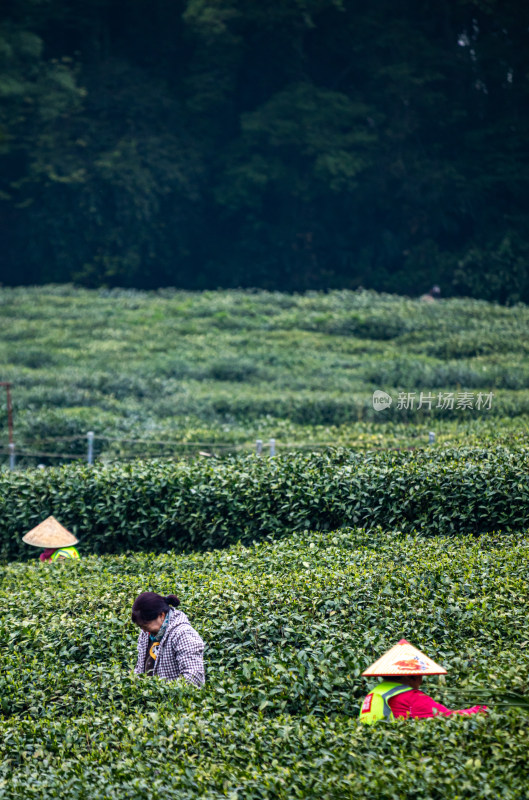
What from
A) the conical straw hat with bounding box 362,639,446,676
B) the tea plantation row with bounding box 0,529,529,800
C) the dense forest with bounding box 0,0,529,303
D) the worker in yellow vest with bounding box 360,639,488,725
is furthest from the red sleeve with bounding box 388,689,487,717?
the dense forest with bounding box 0,0,529,303

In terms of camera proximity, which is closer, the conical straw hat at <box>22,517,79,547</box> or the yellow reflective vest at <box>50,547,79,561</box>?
the conical straw hat at <box>22,517,79,547</box>

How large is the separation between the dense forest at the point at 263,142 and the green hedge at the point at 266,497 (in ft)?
118

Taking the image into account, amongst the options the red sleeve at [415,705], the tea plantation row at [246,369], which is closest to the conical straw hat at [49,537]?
the tea plantation row at [246,369]

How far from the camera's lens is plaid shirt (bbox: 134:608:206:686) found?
5961 millimetres

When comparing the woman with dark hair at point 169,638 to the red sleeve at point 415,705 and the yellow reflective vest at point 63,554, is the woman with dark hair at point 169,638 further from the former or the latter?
the yellow reflective vest at point 63,554

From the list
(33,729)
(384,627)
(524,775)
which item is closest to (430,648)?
(384,627)

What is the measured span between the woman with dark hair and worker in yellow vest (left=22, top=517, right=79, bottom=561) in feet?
15.3

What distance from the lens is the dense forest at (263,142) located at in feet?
156

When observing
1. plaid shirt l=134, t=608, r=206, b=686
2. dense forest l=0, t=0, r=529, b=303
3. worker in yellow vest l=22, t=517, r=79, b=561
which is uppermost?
dense forest l=0, t=0, r=529, b=303

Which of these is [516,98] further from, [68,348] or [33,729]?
[33,729]

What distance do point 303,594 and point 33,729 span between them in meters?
2.56

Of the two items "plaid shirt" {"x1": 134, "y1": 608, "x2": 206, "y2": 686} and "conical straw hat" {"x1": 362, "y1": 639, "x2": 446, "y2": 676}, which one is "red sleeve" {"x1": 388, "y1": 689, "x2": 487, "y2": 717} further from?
"plaid shirt" {"x1": 134, "y1": 608, "x2": 206, "y2": 686}

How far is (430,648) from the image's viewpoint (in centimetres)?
630

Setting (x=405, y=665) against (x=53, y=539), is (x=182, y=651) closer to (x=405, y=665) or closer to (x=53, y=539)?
(x=405, y=665)
